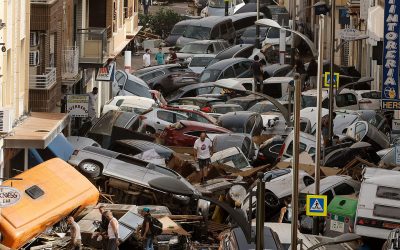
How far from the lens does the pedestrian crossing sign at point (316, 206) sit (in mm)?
30047

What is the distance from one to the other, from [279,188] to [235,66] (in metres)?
29.0

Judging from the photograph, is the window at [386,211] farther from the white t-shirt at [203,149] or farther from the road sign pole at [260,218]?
the white t-shirt at [203,149]

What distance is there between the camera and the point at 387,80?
1751 inches

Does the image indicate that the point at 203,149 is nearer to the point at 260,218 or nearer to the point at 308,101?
the point at 308,101

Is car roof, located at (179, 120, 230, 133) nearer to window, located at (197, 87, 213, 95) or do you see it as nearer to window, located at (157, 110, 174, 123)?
window, located at (157, 110, 174, 123)

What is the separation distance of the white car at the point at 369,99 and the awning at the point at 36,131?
52.4ft

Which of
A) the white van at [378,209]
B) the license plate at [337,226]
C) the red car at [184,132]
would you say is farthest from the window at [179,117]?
the white van at [378,209]

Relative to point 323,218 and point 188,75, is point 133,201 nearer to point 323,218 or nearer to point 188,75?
point 323,218

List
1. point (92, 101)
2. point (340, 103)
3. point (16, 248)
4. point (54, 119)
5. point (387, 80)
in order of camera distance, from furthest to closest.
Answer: point (340, 103) < point (92, 101) < point (387, 80) < point (54, 119) < point (16, 248)

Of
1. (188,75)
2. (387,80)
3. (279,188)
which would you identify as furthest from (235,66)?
(279,188)

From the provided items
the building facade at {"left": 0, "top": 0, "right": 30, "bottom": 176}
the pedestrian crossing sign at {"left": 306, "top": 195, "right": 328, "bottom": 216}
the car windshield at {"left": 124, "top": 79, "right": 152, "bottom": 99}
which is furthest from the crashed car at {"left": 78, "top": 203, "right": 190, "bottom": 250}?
the car windshield at {"left": 124, "top": 79, "right": 152, "bottom": 99}

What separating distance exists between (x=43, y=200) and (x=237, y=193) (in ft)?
15.4

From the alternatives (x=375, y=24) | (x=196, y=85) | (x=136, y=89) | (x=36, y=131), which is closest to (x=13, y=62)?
(x=36, y=131)

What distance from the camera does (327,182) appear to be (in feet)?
113
